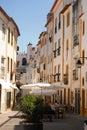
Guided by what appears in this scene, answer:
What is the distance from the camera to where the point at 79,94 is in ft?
120

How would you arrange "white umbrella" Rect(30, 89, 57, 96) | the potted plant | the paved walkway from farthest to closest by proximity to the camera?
"white umbrella" Rect(30, 89, 57, 96) < the paved walkway < the potted plant

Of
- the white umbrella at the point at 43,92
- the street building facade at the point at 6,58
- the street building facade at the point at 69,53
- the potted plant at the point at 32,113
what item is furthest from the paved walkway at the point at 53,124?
the street building facade at the point at 6,58

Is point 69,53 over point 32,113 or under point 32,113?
over

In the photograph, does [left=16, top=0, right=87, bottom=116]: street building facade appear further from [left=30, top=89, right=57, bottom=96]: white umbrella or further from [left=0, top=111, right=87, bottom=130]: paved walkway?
[left=0, top=111, right=87, bottom=130]: paved walkway

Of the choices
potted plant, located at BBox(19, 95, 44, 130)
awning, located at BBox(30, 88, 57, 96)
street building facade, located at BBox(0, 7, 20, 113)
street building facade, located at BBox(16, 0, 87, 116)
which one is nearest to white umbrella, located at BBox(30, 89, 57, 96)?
awning, located at BBox(30, 88, 57, 96)

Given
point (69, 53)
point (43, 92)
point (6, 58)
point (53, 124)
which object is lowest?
point (53, 124)

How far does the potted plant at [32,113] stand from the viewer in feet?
57.5

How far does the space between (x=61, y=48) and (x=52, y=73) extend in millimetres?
8021

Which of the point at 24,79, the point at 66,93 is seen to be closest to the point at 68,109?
the point at 66,93

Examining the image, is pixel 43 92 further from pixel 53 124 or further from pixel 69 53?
pixel 53 124

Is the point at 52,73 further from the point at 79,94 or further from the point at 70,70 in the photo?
the point at 79,94

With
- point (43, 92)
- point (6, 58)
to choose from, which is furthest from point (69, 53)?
point (43, 92)

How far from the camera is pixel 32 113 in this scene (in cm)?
1791

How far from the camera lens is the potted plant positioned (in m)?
17.5
